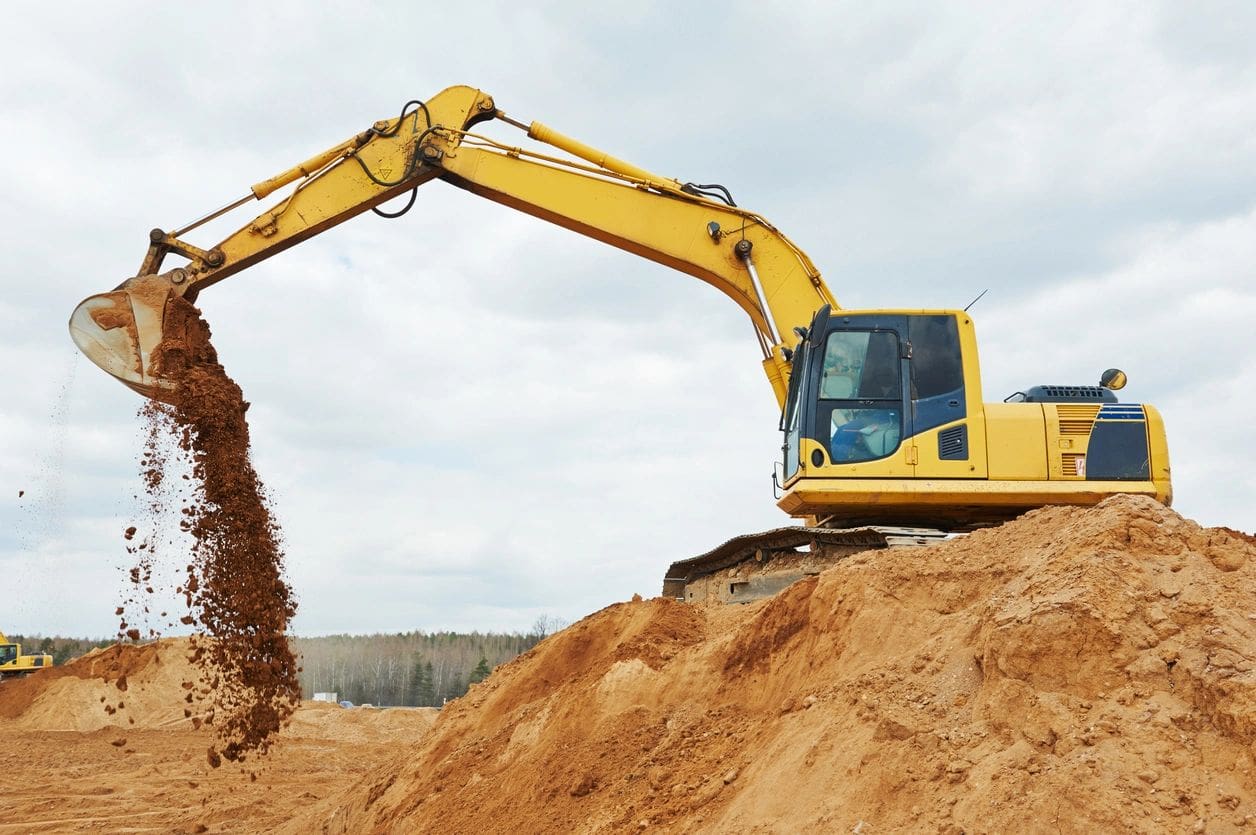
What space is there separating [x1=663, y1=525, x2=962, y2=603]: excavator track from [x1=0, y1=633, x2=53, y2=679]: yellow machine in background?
1004 inches

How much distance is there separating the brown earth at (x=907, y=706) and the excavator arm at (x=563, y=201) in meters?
4.08

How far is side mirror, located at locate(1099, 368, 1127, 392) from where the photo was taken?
10.6 meters

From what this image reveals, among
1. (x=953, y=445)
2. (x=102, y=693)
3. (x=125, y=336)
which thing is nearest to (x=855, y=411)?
(x=953, y=445)

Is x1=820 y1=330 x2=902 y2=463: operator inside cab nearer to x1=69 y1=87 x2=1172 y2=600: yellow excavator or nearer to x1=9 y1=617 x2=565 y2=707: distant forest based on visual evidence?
x1=69 y1=87 x2=1172 y2=600: yellow excavator

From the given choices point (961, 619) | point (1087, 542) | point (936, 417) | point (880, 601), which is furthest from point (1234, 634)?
point (936, 417)

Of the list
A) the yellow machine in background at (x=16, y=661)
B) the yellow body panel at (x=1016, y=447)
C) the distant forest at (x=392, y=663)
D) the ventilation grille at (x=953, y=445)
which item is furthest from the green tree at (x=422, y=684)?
the yellow body panel at (x=1016, y=447)

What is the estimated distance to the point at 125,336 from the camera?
9.95 meters

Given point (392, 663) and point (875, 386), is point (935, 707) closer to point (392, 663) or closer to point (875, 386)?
point (875, 386)

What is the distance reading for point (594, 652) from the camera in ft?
29.3

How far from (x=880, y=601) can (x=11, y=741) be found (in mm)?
19628

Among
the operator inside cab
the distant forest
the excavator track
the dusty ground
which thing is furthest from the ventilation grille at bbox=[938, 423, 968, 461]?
the distant forest

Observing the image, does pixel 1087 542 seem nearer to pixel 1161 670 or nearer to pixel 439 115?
pixel 1161 670

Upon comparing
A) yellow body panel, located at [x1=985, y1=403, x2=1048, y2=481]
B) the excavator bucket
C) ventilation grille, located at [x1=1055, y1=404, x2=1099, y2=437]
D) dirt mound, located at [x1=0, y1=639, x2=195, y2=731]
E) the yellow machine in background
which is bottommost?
dirt mound, located at [x1=0, y1=639, x2=195, y2=731]

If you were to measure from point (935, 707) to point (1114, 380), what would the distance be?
6413 mm
